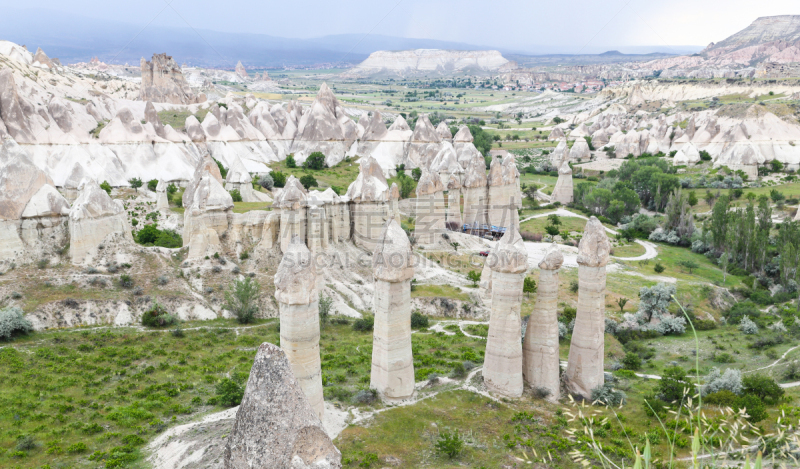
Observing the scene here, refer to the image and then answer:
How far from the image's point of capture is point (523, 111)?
18638cm

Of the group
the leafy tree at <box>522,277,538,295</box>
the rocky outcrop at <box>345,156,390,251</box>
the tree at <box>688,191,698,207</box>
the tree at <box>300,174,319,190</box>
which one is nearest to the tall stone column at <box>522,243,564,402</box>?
the leafy tree at <box>522,277,538,295</box>

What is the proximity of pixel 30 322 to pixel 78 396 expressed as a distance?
9.43 meters

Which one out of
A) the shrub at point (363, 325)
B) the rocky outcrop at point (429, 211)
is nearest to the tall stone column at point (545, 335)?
the shrub at point (363, 325)

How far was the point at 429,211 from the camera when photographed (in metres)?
47.9

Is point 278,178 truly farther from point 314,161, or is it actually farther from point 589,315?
point 589,315

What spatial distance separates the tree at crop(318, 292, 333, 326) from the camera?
35.2 m

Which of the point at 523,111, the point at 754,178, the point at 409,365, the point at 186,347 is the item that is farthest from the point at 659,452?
the point at 523,111

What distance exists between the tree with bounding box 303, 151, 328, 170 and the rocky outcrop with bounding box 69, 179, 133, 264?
38.6m

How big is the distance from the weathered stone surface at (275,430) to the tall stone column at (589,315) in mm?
15730

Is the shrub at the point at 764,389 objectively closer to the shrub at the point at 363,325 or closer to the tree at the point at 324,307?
the shrub at the point at 363,325

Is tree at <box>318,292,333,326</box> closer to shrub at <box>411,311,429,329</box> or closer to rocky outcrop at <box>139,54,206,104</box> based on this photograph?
shrub at <box>411,311,429,329</box>

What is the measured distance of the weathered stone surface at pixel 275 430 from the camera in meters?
10.1

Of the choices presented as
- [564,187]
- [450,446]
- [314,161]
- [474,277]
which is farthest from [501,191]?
[450,446]

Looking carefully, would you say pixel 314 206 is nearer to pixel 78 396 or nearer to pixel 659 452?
pixel 78 396
